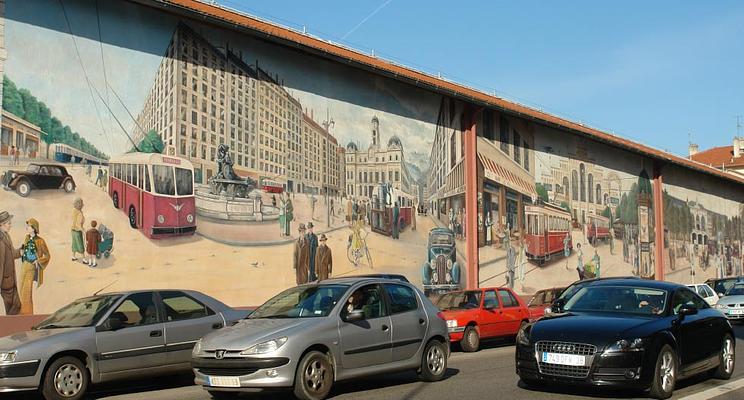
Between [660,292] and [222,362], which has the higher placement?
[660,292]

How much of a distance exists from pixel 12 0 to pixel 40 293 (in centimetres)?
634

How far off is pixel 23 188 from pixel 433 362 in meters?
10.2

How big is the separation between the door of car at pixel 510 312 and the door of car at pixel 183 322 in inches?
346

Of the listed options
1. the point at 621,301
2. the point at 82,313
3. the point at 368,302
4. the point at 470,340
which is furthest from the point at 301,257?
the point at 621,301

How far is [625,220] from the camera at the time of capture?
40.3 metres

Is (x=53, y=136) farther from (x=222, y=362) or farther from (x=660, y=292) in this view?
(x=660, y=292)

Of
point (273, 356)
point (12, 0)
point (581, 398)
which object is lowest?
point (581, 398)

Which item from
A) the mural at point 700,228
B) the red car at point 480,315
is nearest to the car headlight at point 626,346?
the red car at point 480,315

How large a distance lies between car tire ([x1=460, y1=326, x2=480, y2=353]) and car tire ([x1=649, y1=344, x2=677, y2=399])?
8.15 m

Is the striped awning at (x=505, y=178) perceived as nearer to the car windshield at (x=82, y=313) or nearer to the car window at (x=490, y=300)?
the car window at (x=490, y=300)

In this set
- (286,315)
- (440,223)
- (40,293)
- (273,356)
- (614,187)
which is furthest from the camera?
(614,187)

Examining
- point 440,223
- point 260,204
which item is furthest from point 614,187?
point 260,204

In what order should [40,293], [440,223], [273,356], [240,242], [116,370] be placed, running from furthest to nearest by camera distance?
[440,223], [240,242], [40,293], [116,370], [273,356]

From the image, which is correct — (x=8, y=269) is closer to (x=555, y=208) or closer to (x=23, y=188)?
(x=23, y=188)
